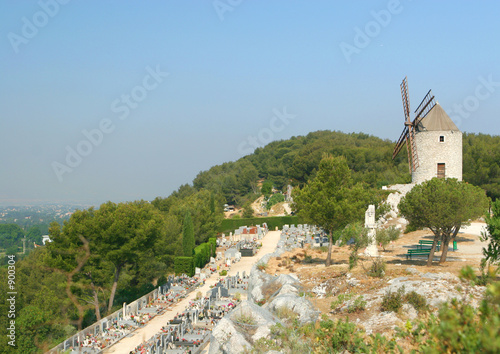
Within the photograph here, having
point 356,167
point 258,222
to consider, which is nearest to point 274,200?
point 356,167

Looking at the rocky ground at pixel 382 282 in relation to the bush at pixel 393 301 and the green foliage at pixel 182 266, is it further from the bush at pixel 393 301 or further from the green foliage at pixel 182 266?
the green foliage at pixel 182 266

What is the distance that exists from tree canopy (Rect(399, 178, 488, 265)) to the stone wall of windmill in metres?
13.7

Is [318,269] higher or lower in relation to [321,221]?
lower

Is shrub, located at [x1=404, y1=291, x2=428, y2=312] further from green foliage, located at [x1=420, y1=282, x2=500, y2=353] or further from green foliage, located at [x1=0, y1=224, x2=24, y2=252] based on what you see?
green foliage, located at [x1=0, y1=224, x2=24, y2=252]

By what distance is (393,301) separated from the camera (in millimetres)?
12438

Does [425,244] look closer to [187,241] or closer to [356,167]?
[187,241]

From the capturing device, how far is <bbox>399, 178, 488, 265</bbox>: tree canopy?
1716 cm

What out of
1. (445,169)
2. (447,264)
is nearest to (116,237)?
(447,264)

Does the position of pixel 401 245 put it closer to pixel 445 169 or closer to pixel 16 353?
pixel 445 169

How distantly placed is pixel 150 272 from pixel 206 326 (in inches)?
452

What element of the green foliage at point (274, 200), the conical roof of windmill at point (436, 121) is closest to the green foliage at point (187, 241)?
the conical roof of windmill at point (436, 121)

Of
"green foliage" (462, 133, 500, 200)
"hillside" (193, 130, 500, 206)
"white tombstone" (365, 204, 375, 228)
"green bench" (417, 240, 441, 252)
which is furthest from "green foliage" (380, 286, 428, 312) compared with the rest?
"green foliage" (462, 133, 500, 200)

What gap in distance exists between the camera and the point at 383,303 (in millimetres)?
12805

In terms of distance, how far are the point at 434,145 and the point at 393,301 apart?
23281mm
